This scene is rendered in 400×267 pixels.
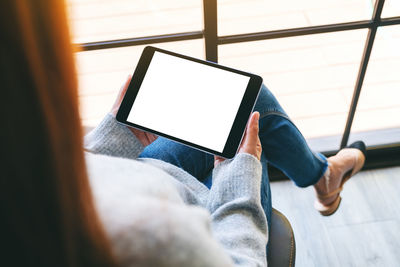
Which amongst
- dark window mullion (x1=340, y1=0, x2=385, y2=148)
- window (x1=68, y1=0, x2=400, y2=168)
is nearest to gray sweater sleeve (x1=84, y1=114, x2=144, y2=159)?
window (x1=68, y1=0, x2=400, y2=168)

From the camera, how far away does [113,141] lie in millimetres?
765

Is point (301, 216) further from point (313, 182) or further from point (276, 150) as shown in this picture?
point (276, 150)

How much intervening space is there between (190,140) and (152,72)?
0.16 meters

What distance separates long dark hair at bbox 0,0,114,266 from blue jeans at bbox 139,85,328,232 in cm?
48

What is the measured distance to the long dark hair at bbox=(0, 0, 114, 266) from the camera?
0.30m

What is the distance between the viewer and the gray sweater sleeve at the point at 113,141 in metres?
0.75

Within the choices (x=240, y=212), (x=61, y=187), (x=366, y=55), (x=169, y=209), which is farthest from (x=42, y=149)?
(x=366, y=55)

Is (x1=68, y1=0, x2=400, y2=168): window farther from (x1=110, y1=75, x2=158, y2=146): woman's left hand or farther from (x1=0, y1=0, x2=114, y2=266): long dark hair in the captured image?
(x1=0, y1=0, x2=114, y2=266): long dark hair

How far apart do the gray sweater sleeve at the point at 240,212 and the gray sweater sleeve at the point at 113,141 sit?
18 centimetres

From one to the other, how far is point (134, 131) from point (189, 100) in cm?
14

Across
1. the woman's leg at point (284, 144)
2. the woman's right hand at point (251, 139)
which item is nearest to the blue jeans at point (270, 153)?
the woman's leg at point (284, 144)

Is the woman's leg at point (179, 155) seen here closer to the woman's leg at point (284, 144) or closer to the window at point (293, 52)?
the woman's leg at point (284, 144)

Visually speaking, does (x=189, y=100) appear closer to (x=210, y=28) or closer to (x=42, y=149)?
(x=210, y=28)

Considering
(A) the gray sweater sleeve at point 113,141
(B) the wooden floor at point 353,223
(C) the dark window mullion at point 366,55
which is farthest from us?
(B) the wooden floor at point 353,223
